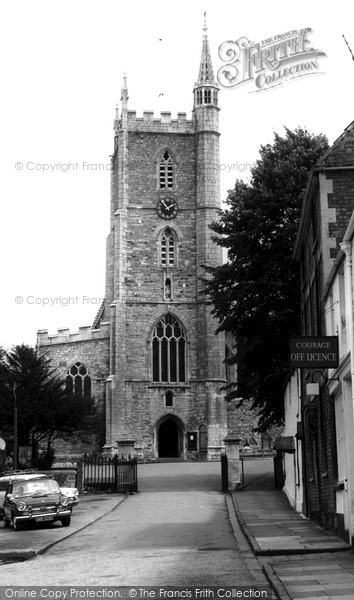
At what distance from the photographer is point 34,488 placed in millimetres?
22891

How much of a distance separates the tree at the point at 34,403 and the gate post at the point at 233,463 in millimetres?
13613

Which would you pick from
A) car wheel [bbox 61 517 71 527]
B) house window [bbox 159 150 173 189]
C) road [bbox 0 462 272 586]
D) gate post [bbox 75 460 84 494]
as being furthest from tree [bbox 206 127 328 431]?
house window [bbox 159 150 173 189]

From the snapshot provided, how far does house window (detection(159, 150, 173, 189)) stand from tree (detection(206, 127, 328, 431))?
29.4 meters

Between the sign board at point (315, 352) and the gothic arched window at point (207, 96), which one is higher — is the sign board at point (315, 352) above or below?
below

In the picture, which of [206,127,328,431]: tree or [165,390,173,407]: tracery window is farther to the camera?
[165,390,173,407]: tracery window

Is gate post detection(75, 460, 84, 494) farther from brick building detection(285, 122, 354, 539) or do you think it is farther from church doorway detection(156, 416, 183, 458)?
church doorway detection(156, 416, 183, 458)

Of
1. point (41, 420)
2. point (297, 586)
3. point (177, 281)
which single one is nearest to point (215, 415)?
point (177, 281)

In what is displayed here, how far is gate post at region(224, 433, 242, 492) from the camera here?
33.3 m

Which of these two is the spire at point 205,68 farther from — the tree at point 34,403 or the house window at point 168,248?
the tree at point 34,403

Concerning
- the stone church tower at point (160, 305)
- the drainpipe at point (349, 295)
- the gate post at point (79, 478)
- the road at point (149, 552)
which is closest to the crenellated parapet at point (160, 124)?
the stone church tower at point (160, 305)

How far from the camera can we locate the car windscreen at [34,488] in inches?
892

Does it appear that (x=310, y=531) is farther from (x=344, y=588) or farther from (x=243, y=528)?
(x=344, y=588)

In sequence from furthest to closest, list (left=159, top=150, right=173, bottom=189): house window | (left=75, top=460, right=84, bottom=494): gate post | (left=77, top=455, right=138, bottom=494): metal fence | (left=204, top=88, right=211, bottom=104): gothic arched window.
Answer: (left=204, top=88, right=211, bottom=104): gothic arched window → (left=159, top=150, right=173, bottom=189): house window → (left=77, top=455, right=138, bottom=494): metal fence → (left=75, top=460, right=84, bottom=494): gate post

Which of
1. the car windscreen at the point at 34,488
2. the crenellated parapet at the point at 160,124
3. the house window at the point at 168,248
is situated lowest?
the car windscreen at the point at 34,488
